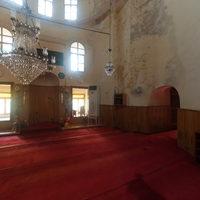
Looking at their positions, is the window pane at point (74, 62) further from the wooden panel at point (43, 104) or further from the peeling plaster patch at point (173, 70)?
the peeling plaster patch at point (173, 70)

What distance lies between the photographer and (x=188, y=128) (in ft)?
23.5

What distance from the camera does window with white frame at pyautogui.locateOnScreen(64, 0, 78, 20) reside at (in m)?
13.0

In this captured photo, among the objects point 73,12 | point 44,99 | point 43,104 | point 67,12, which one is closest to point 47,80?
point 44,99

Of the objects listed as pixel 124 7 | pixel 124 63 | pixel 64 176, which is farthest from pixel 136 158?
pixel 124 7

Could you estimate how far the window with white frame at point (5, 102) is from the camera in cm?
1084

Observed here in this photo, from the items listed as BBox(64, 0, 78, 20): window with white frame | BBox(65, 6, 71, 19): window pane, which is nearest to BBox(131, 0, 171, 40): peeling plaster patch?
BBox(64, 0, 78, 20): window with white frame

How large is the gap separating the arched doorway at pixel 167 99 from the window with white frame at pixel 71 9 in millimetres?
6966

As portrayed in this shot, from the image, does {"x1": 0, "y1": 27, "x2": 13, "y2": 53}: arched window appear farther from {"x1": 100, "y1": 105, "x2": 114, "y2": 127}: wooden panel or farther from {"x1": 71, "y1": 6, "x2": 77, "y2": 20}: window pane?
{"x1": 100, "y1": 105, "x2": 114, "y2": 127}: wooden panel

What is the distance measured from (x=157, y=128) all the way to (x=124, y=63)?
386 centimetres

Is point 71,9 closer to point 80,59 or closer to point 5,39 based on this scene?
point 80,59

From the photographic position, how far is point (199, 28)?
7.06 metres

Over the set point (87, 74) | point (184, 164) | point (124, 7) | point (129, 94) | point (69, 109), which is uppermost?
point (124, 7)

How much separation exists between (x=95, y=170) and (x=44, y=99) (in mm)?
7833

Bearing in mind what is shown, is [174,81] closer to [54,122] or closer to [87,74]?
[87,74]
